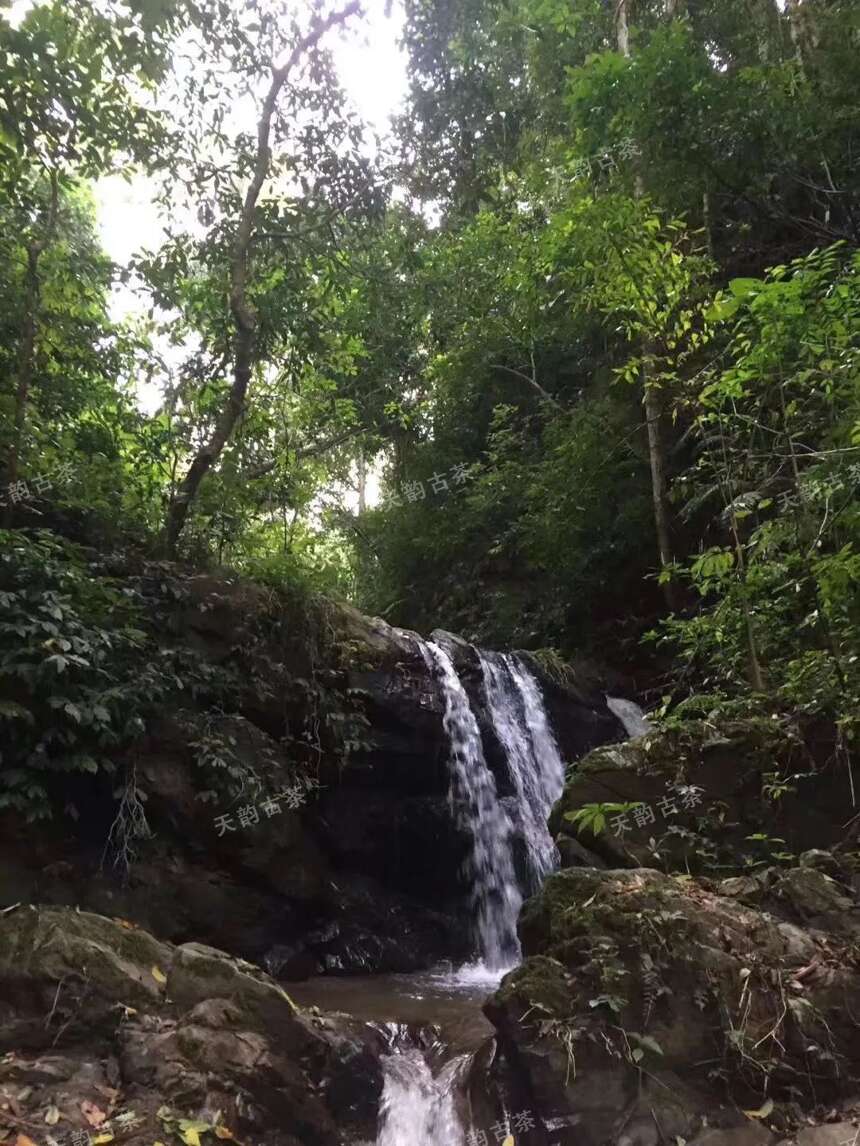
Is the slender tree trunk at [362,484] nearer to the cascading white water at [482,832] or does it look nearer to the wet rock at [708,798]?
the cascading white water at [482,832]

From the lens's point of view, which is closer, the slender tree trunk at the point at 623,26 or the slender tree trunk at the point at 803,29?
the slender tree trunk at the point at 803,29

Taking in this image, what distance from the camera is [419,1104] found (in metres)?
3.85

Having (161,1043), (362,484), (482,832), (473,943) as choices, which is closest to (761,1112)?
(161,1043)

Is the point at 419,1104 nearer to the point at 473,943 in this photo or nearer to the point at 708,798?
the point at 708,798

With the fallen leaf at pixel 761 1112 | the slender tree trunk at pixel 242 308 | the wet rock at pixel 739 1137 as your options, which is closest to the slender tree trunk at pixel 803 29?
the slender tree trunk at pixel 242 308

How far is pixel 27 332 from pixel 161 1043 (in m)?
5.37

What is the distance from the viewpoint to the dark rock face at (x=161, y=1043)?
318cm

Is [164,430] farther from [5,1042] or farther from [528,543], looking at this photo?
[5,1042]

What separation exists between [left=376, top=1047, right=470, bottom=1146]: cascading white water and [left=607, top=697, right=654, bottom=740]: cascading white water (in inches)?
228

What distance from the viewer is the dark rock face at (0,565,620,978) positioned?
558 centimetres

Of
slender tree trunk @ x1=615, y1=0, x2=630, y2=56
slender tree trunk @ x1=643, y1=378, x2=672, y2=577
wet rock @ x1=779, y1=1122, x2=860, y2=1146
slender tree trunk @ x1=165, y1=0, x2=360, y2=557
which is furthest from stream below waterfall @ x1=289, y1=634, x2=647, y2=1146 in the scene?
slender tree trunk @ x1=615, y1=0, x2=630, y2=56

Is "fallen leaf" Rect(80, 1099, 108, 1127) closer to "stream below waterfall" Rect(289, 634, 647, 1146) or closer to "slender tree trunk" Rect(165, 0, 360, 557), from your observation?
"stream below waterfall" Rect(289, 634, 647, 1146)

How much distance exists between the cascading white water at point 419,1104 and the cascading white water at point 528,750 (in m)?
3.49

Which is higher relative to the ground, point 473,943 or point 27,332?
point 27,332
